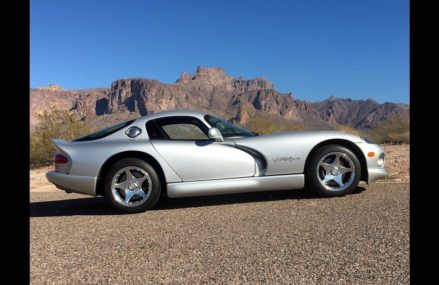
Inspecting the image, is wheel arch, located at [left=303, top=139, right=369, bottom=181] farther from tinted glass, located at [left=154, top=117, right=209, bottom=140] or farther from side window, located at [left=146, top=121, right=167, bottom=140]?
side window, located at [left=146, top=121, right=167, bottom=140]

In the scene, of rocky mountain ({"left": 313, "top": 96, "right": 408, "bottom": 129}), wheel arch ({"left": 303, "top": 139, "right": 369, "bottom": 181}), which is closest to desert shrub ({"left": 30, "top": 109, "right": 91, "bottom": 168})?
wheel arch ({"left": 303, "top": 139, "right": 369, "bottom": 181})

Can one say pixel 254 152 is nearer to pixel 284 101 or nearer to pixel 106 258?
pixel 106 258

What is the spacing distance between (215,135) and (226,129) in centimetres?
50

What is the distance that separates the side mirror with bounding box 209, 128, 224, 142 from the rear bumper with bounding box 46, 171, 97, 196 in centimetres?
155

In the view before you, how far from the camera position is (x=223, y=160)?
15.0 feet

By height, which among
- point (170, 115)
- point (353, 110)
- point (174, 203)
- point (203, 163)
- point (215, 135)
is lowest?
point (174, 203)

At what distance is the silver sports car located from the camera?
4516 millimetres

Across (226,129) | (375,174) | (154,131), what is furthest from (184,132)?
(375,174)

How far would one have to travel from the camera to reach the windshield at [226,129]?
492 cm

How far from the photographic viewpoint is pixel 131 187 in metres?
4.52

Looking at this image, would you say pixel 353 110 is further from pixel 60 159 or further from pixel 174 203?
pixel 60 159

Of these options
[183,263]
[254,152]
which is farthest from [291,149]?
[183,263]
